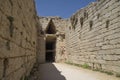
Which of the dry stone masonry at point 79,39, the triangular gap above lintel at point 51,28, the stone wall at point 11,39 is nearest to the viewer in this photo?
the stone wall at point 11,39

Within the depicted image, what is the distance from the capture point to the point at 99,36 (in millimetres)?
8906

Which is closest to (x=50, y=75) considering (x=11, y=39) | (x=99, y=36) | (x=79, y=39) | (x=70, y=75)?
(x=70, y=75)

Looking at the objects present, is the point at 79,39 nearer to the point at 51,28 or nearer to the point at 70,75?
the point at 70,75

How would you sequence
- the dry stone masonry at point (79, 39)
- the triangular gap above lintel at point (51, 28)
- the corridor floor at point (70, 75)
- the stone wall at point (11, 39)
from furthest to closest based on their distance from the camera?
1. the triangular gap above lintel at point (51, 28)
2. the corridor floor at point (70, 75)
3. the dry stone masonry at point (79, 39)
4. the stone wall at point (11, 39)

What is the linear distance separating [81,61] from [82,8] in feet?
13.4

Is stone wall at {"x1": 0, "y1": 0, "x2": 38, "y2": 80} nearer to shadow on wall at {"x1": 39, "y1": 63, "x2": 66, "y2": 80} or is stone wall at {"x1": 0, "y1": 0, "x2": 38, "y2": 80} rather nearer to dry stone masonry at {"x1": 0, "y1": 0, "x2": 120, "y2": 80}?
dry stone masonry at {"x1": 0, "y1": 0, "x2": 120, "y2": 80}

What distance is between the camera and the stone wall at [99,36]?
7.26 m

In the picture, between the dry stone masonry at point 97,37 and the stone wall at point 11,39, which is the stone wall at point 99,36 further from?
the stone wall at point 11,39

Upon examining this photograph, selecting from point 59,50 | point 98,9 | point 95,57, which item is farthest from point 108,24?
point 59,50

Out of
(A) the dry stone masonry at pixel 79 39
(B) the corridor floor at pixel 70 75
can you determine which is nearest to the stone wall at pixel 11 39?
(A) the dry stone masonry at pixel 79 39

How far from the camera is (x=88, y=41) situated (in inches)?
420

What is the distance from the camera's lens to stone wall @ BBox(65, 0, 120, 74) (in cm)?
726

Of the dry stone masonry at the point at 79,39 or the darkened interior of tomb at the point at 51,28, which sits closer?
the dry stone masonry at the point at 79,39

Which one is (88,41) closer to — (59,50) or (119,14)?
(119,14)
